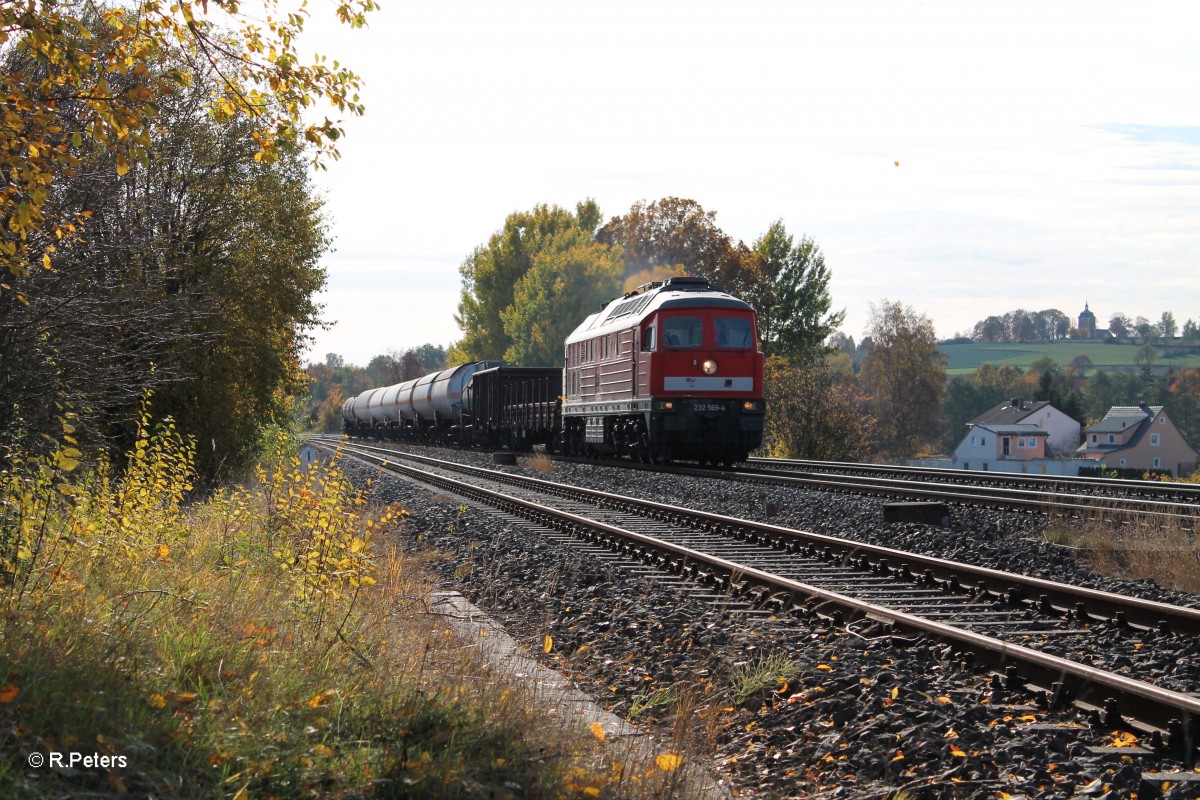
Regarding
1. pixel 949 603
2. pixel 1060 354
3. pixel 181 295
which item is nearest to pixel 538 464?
pixel 181 295

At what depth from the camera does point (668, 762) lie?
15.5 ft

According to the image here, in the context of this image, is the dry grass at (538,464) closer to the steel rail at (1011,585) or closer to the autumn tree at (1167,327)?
the steel rail at (1011,585)

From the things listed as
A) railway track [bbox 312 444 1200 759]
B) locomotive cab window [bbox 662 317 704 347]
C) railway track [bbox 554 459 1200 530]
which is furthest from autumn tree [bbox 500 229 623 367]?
railway track [bbox 312 444 1200 759]

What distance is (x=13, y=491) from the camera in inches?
282

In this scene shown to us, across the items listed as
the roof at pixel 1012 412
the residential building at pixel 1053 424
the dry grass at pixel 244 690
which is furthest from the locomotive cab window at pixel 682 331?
the roof at pixel 1012 412

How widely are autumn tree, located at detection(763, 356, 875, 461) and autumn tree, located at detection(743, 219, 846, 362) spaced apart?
95.9 ft

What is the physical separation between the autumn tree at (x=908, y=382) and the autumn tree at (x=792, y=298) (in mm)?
23784

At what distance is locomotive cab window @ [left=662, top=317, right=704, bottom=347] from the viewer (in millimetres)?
23188

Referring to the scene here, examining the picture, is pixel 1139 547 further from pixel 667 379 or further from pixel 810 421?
pixel 810 421

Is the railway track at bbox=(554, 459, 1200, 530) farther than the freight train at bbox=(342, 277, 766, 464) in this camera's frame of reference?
No

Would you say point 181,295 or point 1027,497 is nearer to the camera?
point 181,295

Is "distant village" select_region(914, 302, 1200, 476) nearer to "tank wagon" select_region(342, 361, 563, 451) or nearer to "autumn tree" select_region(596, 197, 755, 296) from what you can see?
"autumn tree" select_region(596, 197, 755, 296)

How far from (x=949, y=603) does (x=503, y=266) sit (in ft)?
209

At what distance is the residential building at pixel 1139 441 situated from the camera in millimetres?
92125
